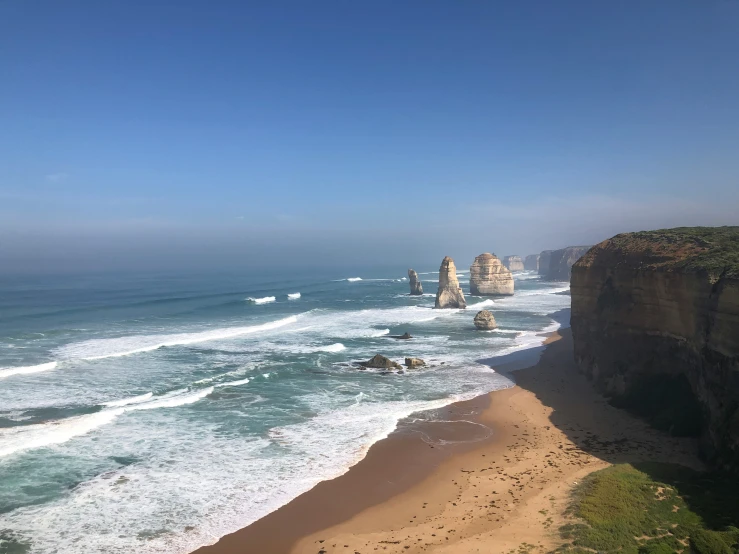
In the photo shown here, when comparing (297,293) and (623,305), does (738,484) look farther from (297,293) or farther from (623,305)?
(297,293)

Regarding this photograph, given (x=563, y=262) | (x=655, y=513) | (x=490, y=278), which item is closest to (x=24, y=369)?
(x=655, y=513)

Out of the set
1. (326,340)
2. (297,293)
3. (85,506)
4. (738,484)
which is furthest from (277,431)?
(297,293)

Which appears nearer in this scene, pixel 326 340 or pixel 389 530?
pixel 389 530

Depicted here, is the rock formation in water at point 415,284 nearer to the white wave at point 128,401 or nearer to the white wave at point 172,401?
the white wave at point 172,401

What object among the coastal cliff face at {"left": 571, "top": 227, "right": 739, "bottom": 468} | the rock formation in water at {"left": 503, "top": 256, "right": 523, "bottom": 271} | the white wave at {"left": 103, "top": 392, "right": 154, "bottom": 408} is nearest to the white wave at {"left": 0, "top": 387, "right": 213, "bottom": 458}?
the white wave at {"left": 103, "top": 392, "right": 154, "bottom": 408}

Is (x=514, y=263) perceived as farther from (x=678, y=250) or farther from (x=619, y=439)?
(x=619, y=439)

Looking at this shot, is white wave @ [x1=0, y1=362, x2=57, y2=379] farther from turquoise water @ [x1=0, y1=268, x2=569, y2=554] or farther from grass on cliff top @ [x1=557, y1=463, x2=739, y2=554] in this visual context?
grass on cliff top @ [x1=557, y1=463, x2=739, y2=554]

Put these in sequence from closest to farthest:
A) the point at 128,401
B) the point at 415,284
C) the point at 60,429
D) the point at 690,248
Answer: the point at 60,429 → the point at 690,248 → the point at 128,401 → the point at 415,284
